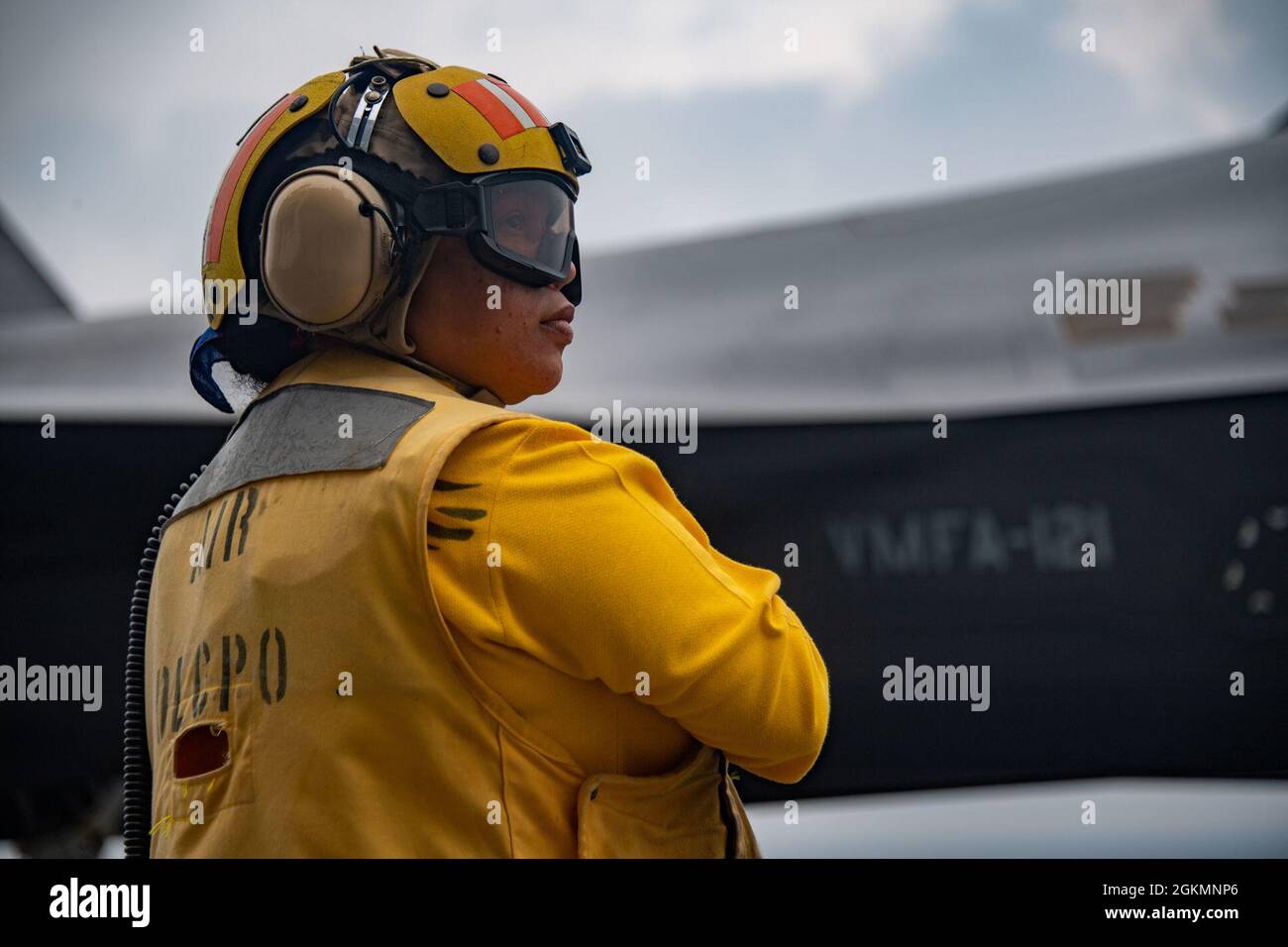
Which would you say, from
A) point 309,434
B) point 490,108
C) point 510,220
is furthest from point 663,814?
point 490,108

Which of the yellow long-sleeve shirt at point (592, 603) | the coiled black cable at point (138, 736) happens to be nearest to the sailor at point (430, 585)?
the yellow long-sleeve shirt at point (592, 603)

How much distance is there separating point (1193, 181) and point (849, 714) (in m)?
1.64

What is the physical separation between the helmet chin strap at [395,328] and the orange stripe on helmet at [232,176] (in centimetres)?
18

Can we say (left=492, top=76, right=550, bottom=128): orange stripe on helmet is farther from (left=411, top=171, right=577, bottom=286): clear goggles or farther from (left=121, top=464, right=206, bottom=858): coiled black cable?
(left=121, top=464, right=206, bottom=858): coiled black cable

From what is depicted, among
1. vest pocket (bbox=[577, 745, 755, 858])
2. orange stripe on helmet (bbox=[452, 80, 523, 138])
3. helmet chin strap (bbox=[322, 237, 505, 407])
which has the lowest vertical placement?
vest pocket (bbox=[577, 745, 755, 858])

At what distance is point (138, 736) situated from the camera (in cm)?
147

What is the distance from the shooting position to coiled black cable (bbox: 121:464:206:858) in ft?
4.74

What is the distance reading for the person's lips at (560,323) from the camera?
137 cm

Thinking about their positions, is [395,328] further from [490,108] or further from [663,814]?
[663,814]

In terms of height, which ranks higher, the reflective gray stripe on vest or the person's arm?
the reflective gray stripe on vest

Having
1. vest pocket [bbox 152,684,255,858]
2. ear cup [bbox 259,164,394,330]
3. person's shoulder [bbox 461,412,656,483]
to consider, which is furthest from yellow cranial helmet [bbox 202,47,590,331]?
vest pocket [bbox 152,684,255,858]

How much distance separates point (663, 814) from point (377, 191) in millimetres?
704

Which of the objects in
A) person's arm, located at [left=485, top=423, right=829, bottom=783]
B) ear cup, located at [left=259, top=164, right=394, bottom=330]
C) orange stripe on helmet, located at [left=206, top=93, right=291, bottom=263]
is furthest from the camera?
orange stripe on helmet, located at [left=206, top=93, right=291, bottom=263]

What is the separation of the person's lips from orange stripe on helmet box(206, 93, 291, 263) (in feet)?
1.20
